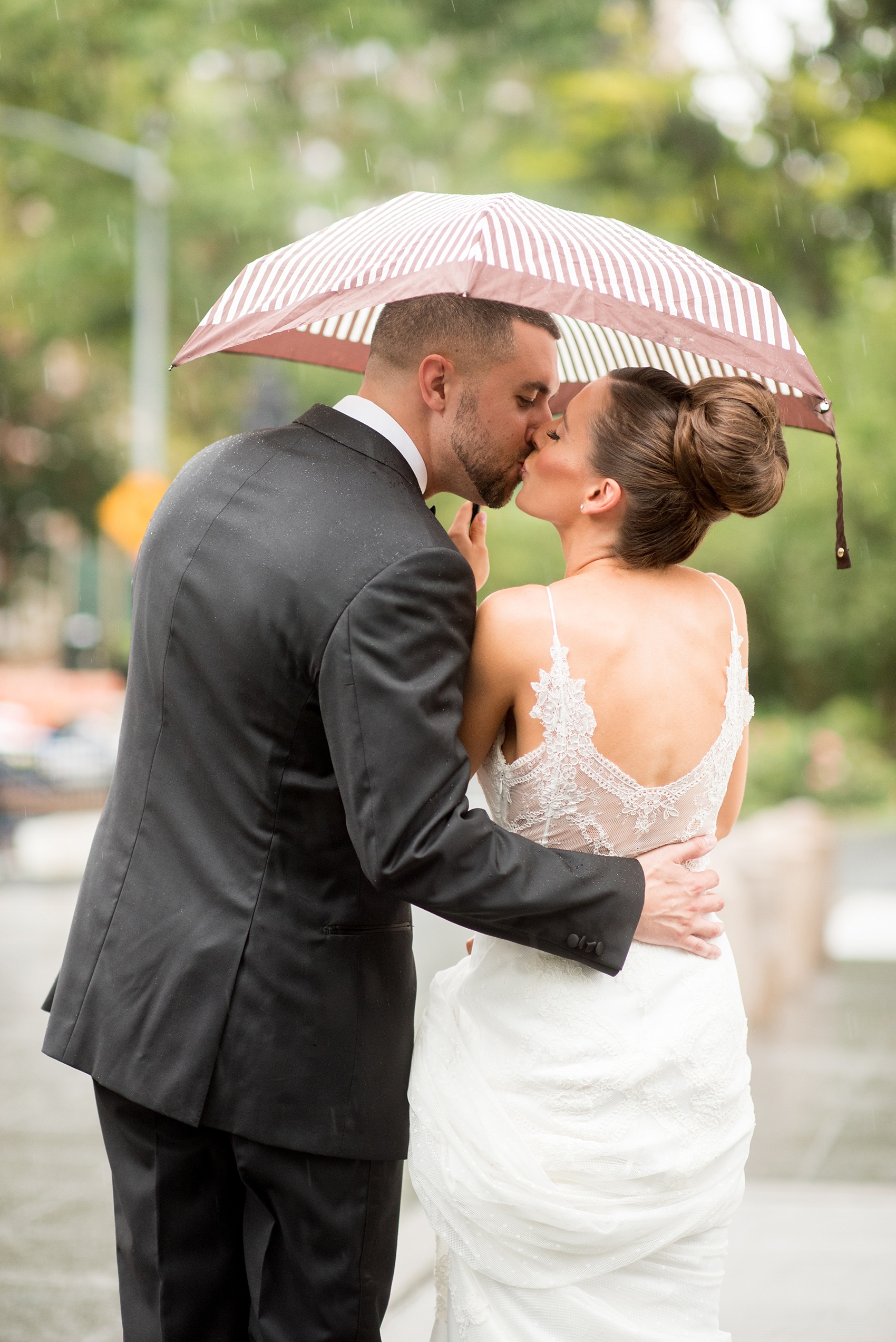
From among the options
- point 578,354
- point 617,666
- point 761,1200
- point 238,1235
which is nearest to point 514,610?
point 617,666

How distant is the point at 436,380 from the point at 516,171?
60.9 feet

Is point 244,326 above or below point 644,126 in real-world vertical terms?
below

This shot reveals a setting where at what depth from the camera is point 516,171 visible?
65.6 ft

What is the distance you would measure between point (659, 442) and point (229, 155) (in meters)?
20.8

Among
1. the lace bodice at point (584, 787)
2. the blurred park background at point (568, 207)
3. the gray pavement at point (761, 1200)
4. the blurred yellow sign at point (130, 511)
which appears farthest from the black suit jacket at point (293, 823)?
the blurred yellow sign at point (130, 511)

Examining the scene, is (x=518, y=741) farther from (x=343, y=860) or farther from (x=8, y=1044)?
(x=8, y=1044)

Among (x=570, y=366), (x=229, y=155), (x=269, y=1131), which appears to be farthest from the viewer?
(x=229, y=155)

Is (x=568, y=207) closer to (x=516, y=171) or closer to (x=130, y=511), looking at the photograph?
(x=516, y=171)

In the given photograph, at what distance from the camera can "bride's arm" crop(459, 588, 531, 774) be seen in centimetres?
245

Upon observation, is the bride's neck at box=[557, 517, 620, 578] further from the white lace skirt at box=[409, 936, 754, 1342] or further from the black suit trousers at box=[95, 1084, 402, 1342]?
the black suit trousers at box=[95, 1084, 402, 1342]

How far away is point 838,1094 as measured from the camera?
6.29 metres

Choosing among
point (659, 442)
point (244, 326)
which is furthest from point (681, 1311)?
point (244, 326)

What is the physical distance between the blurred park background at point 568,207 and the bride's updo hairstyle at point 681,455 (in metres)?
3.88

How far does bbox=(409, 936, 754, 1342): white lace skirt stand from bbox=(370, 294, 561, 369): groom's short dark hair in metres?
1.06
